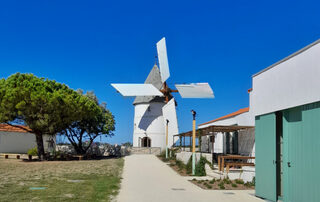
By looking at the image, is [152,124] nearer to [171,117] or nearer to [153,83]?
[171,117]

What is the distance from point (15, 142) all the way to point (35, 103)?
57.1ft

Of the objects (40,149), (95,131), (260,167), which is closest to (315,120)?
(260,167)

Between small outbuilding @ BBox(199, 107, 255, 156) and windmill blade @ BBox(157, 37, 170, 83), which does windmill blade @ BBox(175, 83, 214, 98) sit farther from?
small outbuilding @ BBox(199, 107, 255, 156)

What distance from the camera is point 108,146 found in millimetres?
40875

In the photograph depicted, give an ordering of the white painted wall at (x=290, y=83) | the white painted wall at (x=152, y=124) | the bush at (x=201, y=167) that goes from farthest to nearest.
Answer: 1. the white painted wall at (x=152, y=124)
2. the bush at (x=201, y=167)
3. the white painted wall at (x=290, y=83)

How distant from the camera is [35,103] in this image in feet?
86.4

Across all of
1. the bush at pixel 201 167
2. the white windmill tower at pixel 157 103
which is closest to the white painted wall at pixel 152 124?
the white windmill tower at pixel 157 103

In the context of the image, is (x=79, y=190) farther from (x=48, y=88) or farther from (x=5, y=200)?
(x=48, y=88)

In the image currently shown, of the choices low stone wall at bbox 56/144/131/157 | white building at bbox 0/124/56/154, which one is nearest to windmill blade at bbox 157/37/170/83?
low stone wall at bbox 56/144/131/157

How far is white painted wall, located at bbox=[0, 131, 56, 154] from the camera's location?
130 feet

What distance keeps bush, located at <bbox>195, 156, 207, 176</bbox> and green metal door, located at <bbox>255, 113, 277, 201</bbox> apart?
24.2 ft

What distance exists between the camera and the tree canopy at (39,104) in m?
26.2

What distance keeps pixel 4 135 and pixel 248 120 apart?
99.2ft

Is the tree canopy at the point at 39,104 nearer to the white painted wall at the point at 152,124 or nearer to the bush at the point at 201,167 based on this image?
the bush at the point at 201,167
